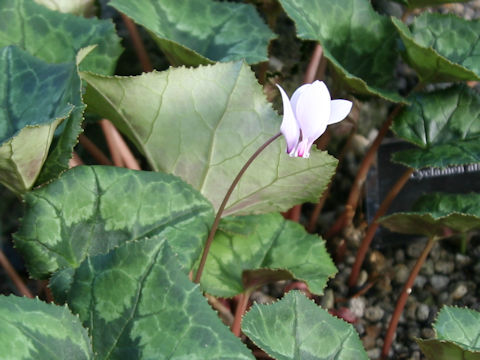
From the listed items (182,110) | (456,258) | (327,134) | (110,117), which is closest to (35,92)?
(110,117)

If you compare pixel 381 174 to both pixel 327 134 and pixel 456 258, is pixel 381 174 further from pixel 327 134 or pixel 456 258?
pixel 456 258

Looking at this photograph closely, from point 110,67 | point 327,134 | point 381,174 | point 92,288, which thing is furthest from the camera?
point 381,174

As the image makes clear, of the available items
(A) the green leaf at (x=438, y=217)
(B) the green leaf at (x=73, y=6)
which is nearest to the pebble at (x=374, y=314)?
(A) the green leaf at (x=438, y=217)

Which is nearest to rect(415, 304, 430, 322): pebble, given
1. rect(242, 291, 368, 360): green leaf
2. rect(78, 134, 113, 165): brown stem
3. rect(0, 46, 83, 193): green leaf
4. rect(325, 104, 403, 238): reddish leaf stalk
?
rect(325, 104, 403, 238): reddish leaf stalk

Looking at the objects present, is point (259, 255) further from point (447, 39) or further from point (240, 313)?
point (447, 39)

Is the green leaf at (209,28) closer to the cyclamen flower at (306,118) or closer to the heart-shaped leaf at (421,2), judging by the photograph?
the heart-shaped leaf at (421,2)

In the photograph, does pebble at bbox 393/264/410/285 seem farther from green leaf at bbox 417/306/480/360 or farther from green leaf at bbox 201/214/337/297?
green leaf at bbox 417/306/480/360
